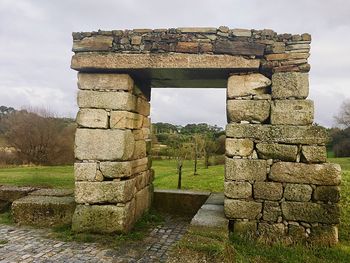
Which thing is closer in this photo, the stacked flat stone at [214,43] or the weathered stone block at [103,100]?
the stacked flat stone at [214,43]

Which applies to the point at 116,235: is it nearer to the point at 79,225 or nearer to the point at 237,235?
the point at 79,225

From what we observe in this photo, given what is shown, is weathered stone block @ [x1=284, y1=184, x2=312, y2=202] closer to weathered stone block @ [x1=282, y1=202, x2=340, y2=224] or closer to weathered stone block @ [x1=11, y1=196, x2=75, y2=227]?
weathered stone block @ [x1=282, y1=202, x2=340, y2=224]

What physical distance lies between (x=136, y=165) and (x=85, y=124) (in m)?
1.34

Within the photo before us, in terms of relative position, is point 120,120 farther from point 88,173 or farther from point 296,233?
point 296,233

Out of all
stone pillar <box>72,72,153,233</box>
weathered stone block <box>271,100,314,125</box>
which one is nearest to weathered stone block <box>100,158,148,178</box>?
stone pillar <box>72,72,153,233</box>

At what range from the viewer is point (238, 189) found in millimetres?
5219

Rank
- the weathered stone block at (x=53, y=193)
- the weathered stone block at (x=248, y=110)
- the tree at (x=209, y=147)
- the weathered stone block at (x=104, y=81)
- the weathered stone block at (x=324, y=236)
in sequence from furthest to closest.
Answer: the tree at (x=209, y=147)
the weathered stone block at (x=53, y=193)
the weathered stone block at (x=104, y=81)
the weathered stone block at (x=248, y=110)
the weathered stone block at (x=324, y=236)

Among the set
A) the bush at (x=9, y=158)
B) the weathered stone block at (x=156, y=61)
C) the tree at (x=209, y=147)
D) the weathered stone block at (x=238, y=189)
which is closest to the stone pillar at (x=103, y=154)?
the weathered stone block at (x=156, y=61)

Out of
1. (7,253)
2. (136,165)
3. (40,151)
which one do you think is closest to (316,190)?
(136,165)

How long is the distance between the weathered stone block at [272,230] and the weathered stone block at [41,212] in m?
3.42

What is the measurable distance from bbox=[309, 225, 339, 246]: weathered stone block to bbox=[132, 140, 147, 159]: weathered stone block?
10.9 feet

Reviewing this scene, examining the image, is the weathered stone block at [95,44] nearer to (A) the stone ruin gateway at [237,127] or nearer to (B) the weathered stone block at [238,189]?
(A) the stone ruin gateway at [237,127]

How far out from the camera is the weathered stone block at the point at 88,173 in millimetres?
5562

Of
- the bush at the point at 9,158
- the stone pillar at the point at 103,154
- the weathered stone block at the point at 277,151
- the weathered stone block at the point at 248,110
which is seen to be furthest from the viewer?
the bush at the point at 9,158
